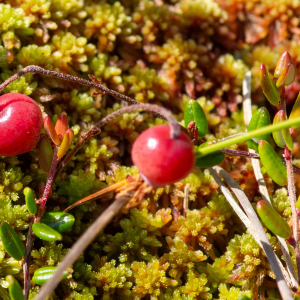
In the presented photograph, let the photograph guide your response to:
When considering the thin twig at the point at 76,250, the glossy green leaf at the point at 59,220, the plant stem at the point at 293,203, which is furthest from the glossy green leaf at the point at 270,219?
the glossy green leaf at the point at 59,220

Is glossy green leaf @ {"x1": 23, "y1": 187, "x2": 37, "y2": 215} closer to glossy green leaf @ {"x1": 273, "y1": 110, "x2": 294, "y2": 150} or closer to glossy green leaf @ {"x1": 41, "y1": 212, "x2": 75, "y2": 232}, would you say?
glossy green leaf @ {"x1": 41, "y1": 212, "x2": 75, "y2": 232}

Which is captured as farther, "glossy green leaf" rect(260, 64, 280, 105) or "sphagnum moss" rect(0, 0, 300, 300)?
"sphagnum moss" rect(0, 0, 300, 300)

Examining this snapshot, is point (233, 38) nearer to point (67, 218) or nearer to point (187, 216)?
point (187, 216)

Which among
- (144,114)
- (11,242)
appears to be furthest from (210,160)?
(11,242)

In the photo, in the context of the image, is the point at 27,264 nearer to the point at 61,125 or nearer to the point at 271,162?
the point at 61,125

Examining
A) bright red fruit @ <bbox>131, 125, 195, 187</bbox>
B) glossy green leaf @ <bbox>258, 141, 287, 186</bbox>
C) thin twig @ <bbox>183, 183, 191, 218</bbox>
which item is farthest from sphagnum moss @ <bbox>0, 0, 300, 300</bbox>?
bright red fruit @ <bbox>131, 125, 195, 187</bbox>
